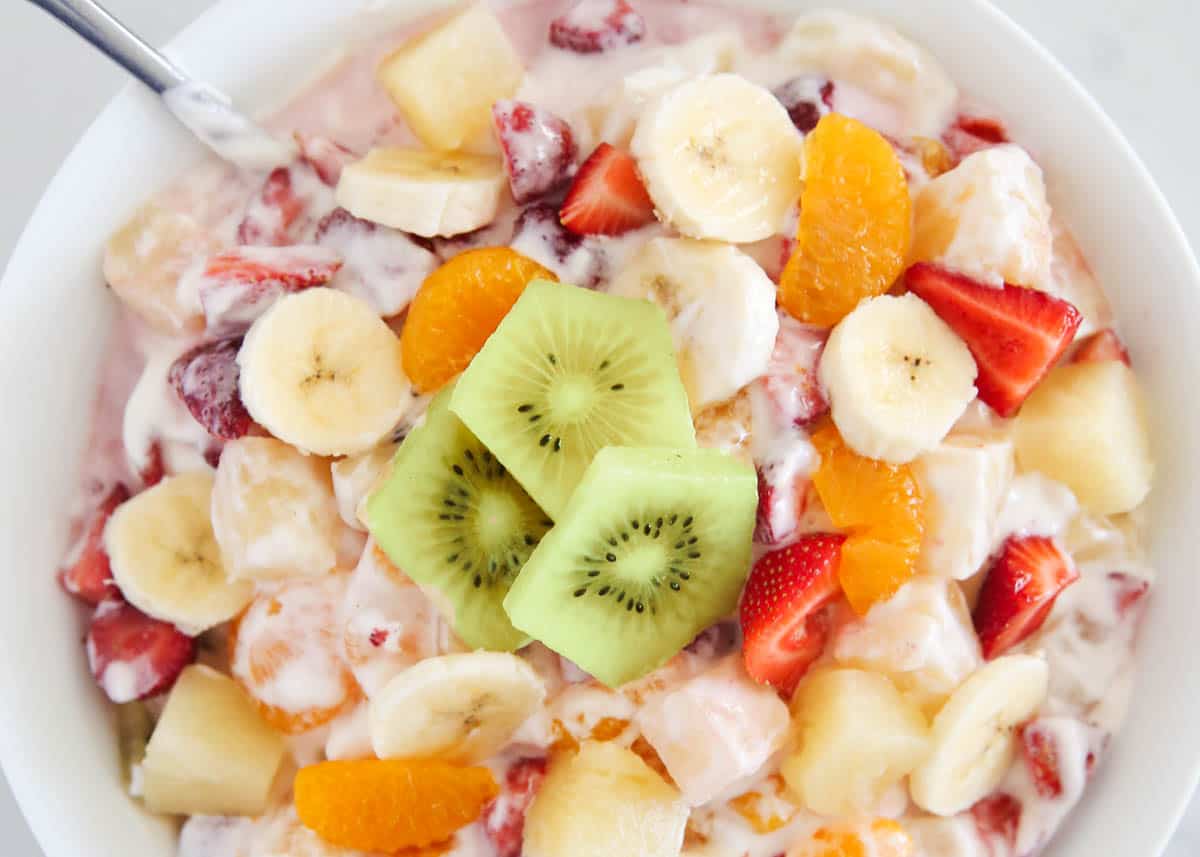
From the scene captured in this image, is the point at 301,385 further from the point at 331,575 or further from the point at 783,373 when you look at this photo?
the point at 783,373

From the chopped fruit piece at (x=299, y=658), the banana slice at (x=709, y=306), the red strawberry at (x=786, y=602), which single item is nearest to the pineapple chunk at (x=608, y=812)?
the red strawberry at (x=786, y=602)

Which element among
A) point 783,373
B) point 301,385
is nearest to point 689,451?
point 783,373

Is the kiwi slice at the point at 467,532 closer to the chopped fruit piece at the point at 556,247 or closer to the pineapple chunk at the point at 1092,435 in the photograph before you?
the chopped fruit piece at the point at 556,247

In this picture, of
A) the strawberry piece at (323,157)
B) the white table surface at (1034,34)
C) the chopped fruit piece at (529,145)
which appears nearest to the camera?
the chopped fruit piece at (529,145)

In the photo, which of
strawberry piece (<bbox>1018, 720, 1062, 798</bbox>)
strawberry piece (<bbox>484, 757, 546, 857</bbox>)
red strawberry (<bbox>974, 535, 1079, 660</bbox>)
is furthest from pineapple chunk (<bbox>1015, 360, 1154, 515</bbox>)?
strawberry piece (<bbox>484, 757, 546, 857</bbox>)

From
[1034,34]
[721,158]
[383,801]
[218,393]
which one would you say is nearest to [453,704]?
[383,801]

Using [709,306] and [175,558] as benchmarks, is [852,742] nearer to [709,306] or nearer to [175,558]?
[709,306]

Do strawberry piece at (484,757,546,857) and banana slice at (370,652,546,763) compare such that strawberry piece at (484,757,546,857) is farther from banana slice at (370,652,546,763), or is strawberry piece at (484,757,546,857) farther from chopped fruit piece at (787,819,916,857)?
chopped fruit piece at (787,819,916,857)
